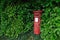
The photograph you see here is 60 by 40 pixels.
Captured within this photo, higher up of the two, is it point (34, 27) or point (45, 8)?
point (45, 8)

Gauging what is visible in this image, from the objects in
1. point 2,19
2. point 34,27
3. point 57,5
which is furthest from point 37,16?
point 2,19

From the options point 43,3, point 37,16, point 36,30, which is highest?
point 43,3

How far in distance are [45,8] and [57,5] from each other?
44cm

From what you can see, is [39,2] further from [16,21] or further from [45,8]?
[16,21]

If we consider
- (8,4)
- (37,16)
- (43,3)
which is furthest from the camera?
(8,4)

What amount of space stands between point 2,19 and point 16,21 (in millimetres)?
582

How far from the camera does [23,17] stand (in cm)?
675

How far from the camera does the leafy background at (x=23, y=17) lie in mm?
5977

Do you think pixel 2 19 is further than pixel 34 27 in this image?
Yes

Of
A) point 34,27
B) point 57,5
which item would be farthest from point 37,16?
point 57,5

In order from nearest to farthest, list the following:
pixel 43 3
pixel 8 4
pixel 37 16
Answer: pixel 37 16
pixel 43 3
pixel 8 4

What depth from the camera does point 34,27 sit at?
6.25 m

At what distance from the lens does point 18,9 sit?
687 centimetres

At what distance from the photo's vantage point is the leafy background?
235 inches
